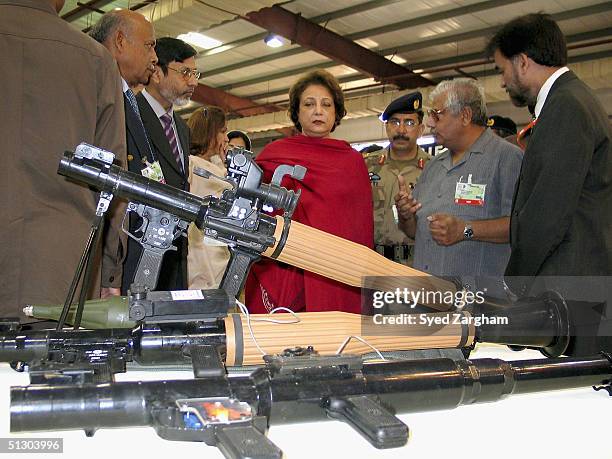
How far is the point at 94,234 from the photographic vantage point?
132cm

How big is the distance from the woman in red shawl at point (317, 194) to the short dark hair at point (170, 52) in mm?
551

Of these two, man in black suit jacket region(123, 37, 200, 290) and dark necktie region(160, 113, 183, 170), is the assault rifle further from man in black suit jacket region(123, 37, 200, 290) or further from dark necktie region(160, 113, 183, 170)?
dark necktie region(160, 113, 183, 170)

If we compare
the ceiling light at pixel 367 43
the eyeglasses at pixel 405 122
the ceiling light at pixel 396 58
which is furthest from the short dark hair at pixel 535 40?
the ceiling light at pixel 396 58

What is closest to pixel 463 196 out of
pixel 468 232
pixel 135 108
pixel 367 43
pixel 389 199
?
pixel 468 232

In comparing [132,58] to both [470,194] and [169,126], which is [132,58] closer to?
[169,126]

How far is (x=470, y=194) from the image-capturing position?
231cm

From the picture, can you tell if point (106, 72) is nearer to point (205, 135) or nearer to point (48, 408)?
point (48, 408)

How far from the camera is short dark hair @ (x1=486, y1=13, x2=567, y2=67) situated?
1984 millimetres

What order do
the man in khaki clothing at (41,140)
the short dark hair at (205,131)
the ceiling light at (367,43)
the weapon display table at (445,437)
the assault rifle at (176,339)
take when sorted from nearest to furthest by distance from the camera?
the weapon display table at (445,437)
the assault rifle at (176,339)
the man in khaki clothing at (41,140)
the short dark hair at (205,131)
the ceiling light at (367,43)

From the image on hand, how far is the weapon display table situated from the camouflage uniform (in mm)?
2053

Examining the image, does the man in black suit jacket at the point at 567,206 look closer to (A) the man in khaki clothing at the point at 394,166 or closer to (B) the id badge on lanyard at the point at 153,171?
(B) the id badge on lanyard at the point at 153,171

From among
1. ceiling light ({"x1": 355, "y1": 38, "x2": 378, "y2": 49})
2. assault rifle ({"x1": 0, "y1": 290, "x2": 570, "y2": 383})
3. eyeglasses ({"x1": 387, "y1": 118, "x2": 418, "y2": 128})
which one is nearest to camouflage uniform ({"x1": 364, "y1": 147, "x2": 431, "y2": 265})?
eyeglasses ({"x1": 387, "y1": 118, "x2": 418, "y2": 128})

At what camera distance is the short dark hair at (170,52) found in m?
2.68

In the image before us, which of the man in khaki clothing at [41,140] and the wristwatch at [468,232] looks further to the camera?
the wristwatch at [468,232]
